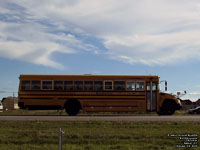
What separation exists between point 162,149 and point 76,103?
15.4 metres

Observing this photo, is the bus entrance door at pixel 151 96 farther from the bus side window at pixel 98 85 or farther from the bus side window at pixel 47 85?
the bus side window at pixel 47 85

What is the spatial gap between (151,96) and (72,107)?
594 cm

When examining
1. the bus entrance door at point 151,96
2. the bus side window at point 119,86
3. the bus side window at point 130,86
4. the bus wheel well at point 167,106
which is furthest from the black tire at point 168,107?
the bus side window at point 119,86

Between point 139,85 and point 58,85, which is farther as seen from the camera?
point 139,85

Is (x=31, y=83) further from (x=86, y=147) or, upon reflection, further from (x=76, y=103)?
(x=86, y=147)

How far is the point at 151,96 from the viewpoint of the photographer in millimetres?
26969

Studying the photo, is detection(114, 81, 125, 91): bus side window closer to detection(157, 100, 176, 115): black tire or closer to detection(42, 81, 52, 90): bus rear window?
detection(157, 100, 176, 115): black tire

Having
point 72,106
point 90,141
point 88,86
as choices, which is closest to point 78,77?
point 88,86

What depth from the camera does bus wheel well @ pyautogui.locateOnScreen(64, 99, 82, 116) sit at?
26.7 metres

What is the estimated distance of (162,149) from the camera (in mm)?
11766

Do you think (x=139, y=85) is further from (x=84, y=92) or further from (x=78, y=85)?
(x=78, y=85)

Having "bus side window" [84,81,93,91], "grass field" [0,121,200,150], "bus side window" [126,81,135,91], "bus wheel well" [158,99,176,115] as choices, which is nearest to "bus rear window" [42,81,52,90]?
"bus side window" [84,81,93,91]

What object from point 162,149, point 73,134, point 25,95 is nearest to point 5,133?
point 73,134

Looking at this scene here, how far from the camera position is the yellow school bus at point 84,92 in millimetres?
26375
